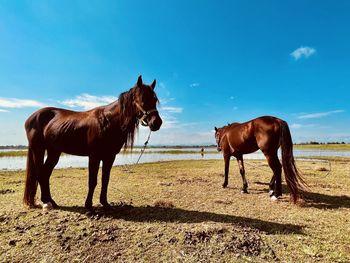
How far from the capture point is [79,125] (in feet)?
16.5

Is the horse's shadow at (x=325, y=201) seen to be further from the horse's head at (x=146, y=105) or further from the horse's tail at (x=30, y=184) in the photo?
the horse's tail at (x=30, y=184)

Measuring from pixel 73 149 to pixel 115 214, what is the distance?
1743 mm

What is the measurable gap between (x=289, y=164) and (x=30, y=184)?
6.83 m

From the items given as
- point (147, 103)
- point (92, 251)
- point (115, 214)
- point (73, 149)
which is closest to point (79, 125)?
point (73, 149)

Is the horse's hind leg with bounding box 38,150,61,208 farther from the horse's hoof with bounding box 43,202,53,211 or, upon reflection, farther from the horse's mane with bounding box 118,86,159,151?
the horse's mane with bounding box 118,86,159,151

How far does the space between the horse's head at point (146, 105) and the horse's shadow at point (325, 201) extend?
16.1 ft

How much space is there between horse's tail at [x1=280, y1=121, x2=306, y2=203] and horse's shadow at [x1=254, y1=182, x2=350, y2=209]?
20.5 inches

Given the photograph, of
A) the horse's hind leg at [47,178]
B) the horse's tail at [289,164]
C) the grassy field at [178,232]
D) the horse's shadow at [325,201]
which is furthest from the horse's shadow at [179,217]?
the horse's shadow at [325,201]

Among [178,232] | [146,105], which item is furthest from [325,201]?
[146,105]

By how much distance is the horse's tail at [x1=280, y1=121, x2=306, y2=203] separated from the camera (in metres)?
6.23

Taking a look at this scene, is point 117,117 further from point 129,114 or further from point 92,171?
point 92,171

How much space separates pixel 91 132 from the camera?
4.85 m

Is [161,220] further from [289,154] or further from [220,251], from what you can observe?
[289,154]

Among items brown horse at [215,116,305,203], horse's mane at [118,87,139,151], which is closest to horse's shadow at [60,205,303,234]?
horse's mane at [118,87,139,151]
